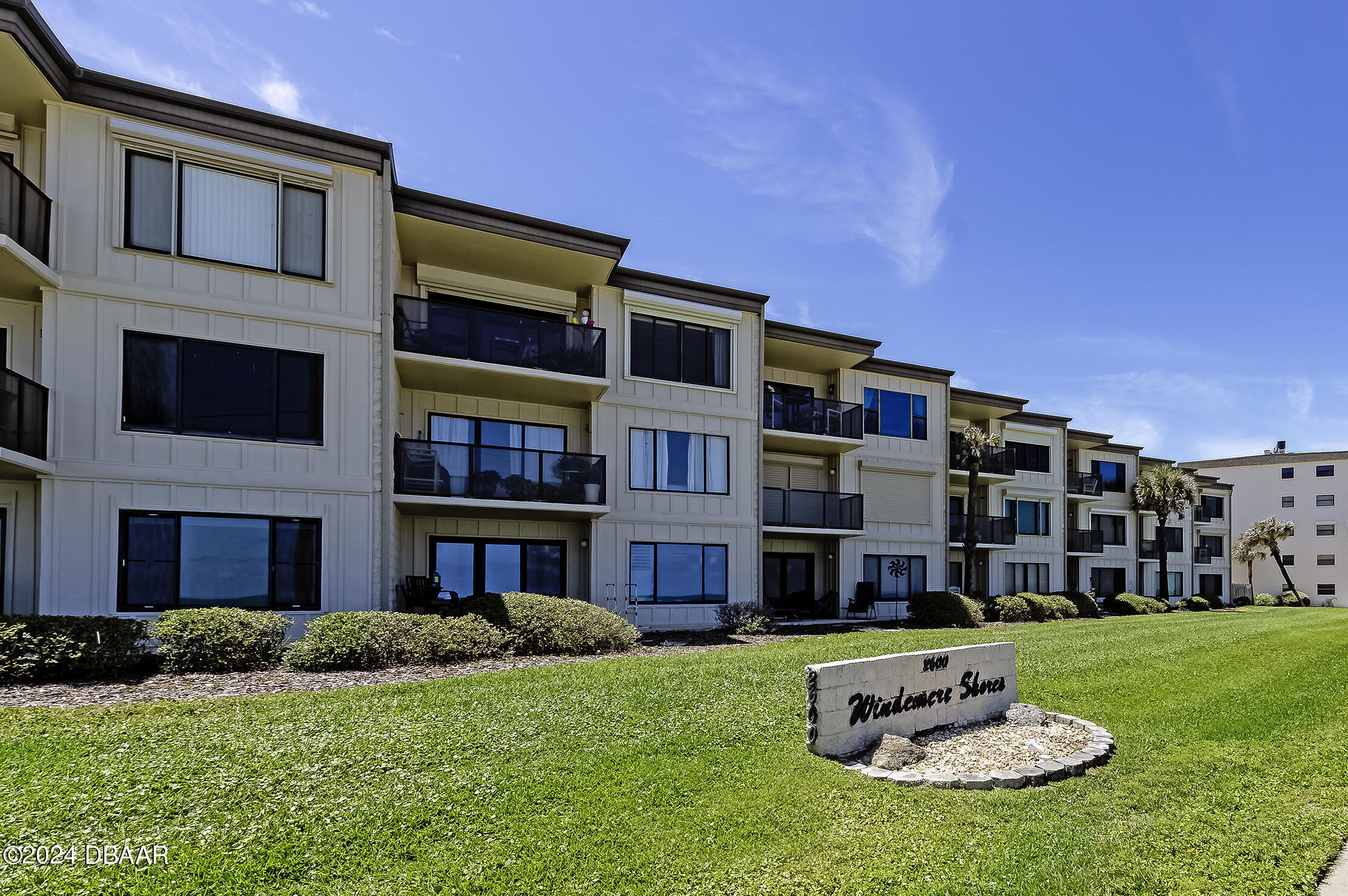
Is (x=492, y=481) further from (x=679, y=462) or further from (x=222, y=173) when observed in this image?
(x=222, y=173)

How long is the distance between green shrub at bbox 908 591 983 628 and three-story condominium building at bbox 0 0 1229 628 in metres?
1.63

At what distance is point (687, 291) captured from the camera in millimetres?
20609

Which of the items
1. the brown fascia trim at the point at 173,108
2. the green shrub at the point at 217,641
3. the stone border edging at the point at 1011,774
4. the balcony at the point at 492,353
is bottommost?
the stone border edging at the point at 1011,774

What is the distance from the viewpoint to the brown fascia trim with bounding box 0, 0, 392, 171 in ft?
38.1

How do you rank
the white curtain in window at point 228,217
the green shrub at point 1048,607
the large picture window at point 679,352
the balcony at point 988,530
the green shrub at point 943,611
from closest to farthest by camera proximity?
the white curtain in window at point 228,217 → the large picture window at point 679,352 → the green shrub at point 943,611 → the green shrub at point 1048,607 → the balcony at point 988,530

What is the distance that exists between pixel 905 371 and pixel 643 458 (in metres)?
11.7

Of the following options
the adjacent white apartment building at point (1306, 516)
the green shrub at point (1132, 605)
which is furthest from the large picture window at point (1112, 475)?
the adjacent white apartment building at point (1306, 516)

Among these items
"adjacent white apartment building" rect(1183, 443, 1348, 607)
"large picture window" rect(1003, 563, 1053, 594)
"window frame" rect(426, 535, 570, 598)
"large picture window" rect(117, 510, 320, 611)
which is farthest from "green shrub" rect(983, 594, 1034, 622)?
"adjacent white apartment building" rect(1183, 443, 1348, 607)

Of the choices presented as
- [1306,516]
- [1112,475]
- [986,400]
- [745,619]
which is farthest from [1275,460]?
[745,619]

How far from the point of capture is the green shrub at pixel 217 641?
1099 centimetres

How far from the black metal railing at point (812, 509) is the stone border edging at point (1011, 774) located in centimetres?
1429

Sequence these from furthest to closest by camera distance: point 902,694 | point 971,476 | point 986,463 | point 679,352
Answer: point 986,463 < point 971,476 < point 679,352 < point 902,694

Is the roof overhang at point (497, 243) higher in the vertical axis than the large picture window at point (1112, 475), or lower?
higher

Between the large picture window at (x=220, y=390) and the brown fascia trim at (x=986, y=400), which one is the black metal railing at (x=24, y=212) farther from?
the brown fascia trim at (x=986, y=400)
